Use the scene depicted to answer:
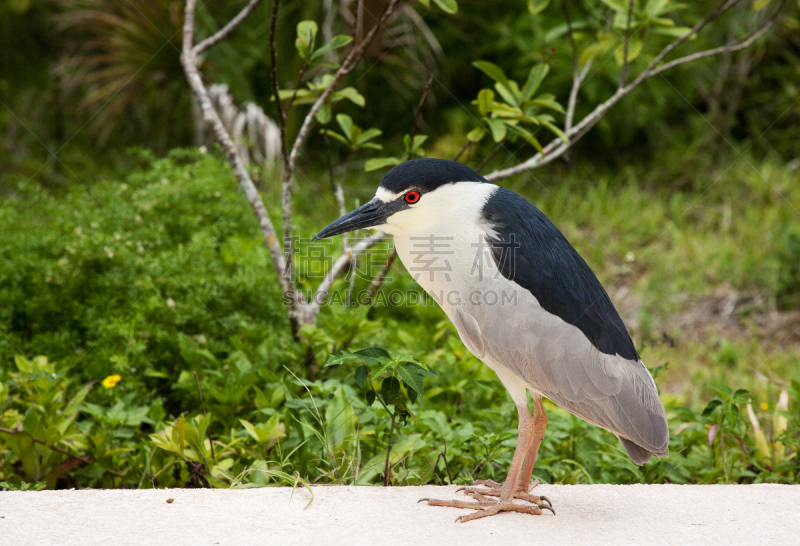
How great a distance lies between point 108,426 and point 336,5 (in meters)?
6.11

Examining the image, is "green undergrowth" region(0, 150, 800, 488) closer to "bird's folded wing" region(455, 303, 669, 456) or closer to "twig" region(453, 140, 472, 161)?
"bird's folded wing" region(455, 303, 669, 456)

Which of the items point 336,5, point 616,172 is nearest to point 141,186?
point 336,5

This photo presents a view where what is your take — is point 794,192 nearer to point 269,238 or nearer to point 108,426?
point 269,238

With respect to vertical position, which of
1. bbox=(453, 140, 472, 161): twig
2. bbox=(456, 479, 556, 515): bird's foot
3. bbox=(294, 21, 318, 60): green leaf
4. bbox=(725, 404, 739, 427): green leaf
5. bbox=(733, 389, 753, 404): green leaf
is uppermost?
bbox=(294, 21, 318, 60): green leaf

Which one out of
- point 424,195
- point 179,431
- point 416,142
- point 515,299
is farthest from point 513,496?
point 416,142

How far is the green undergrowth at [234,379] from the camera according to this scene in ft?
10.3

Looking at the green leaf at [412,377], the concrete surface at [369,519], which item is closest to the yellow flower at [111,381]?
the concrete surface at [369,519]

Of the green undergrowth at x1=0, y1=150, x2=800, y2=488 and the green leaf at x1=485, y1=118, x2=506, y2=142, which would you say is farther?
the green leaf at x1=485, y1=118, x2=506, y2=142

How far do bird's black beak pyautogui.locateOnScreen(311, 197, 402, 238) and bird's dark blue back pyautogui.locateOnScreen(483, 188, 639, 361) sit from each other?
0.40 meters

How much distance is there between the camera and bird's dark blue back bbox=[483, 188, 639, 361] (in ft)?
8.58

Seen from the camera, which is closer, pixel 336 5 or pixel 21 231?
pixel 21 231

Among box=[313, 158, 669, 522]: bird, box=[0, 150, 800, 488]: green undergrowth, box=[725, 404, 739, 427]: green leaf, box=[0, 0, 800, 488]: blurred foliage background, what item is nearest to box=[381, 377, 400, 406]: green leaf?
box=[0, 150, 800, 488]: green undergrowth

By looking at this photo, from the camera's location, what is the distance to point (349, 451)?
10.2 feet

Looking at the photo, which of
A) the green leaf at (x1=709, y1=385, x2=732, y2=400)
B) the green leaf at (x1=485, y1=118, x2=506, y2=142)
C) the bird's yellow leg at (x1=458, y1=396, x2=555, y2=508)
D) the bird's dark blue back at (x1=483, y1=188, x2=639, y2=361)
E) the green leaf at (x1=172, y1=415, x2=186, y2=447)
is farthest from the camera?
the green leaf at (x1=485, y1=118, x2=506, y2=142)
